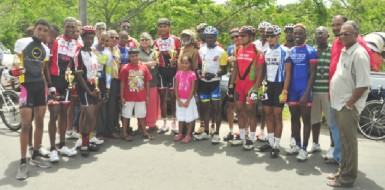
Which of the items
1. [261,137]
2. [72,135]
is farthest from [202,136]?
[72,135]

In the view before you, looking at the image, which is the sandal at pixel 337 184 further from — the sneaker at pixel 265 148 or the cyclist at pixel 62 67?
the cyclist at pixel 62 67

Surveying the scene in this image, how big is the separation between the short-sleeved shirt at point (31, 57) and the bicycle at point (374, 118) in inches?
254

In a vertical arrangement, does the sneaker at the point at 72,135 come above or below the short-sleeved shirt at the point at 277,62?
below

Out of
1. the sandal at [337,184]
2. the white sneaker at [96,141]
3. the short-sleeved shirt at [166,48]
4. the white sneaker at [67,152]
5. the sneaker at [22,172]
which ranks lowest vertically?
the sandal at [337,184]

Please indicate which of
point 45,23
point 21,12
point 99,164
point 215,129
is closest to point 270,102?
point 215,129

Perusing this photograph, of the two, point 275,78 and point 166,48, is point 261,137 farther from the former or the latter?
point 166,48

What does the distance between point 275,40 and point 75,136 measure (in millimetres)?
4178

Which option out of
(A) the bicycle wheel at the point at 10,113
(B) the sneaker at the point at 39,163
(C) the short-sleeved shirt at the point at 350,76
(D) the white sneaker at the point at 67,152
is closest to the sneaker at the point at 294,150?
(C) the short-sleeved shirt at the point at 350,76

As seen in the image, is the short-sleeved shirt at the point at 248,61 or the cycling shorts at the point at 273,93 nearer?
the cycling shorts at the point at 273,93

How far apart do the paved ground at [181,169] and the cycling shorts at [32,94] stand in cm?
98

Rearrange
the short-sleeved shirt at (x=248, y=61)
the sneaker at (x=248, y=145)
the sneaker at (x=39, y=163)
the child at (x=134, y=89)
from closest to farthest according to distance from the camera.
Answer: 1. the sneaker at (x=39, y=163)
2. the short-sleeved shirt at (x=248, y=61)
3. the sneaker at (x=248, y=145)
4. the child at (x=134, y=89)

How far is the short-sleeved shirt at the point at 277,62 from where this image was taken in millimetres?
5918

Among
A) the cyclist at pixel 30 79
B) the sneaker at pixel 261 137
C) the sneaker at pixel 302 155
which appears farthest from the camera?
the sneaker at pixel 261 137

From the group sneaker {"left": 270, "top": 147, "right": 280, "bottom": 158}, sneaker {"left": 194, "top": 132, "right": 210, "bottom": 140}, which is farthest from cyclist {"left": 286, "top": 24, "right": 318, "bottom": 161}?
sneaker {"left": 194, "top": 132, "right": 210, "bottom": 140}
